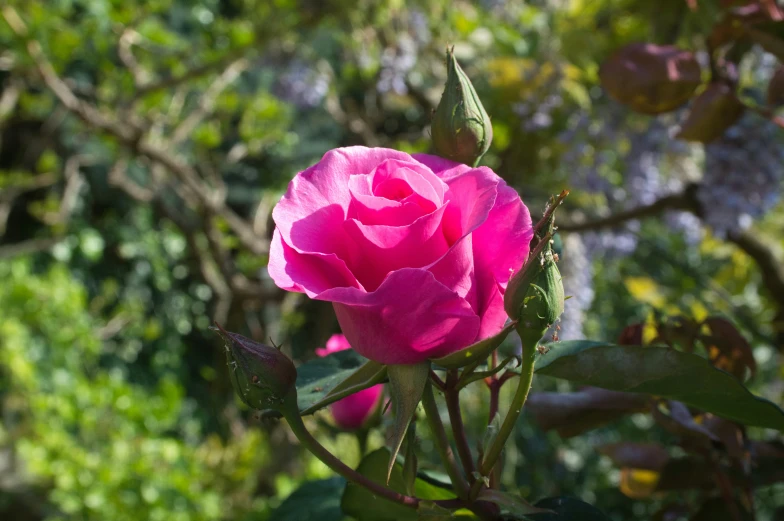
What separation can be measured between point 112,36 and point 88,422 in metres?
1.21

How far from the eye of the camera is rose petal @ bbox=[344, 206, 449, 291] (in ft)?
1.00

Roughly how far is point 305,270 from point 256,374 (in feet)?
0.17

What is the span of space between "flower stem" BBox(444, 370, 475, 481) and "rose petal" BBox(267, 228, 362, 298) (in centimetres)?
8

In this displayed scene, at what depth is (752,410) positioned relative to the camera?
34 centimetres

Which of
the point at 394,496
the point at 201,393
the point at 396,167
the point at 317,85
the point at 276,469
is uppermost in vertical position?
the point at 396,167

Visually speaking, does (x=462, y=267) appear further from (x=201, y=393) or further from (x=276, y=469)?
(x=201, y=393)

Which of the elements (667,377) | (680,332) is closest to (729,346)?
(680,332)

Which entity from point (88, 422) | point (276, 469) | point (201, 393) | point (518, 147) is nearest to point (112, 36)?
point (88, 422)

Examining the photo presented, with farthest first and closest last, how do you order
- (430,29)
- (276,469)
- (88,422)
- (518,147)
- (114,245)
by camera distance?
(114,245), (276,469), (430,29), (88,422), (518,147)

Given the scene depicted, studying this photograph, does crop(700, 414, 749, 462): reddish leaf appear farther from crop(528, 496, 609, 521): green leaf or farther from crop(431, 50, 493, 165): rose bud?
crop(431, 50, 493, 165): rose bud

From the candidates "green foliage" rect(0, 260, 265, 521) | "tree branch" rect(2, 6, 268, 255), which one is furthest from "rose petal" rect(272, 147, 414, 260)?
"tree branch" rect(2, 6, 268, 255)

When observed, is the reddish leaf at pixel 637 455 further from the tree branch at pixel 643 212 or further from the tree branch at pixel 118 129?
the tree branch at pixel 118 129

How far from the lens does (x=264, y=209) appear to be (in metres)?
2.67

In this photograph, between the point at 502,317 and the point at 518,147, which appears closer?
the point at 502,317
